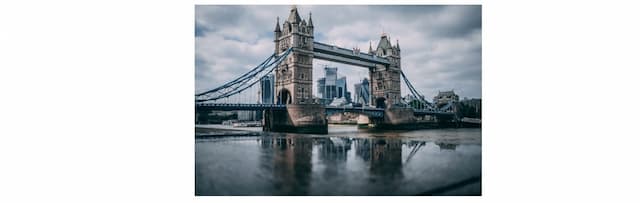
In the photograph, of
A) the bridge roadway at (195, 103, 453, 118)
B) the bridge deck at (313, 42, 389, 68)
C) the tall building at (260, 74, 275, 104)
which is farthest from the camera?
the tall building at (260, 74, 275, 104)

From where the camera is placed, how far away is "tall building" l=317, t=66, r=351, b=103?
9876 mm

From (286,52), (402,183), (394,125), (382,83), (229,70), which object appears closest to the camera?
(402,183)

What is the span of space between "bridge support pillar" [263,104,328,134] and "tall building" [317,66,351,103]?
841 millimetres

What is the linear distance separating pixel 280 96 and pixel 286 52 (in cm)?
274

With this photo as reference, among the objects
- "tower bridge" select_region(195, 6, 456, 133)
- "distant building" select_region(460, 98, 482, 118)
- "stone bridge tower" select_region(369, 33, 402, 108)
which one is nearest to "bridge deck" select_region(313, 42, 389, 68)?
"tower bridge" select_region(195, 6, 456, 133)

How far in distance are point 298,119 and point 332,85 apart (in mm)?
1634

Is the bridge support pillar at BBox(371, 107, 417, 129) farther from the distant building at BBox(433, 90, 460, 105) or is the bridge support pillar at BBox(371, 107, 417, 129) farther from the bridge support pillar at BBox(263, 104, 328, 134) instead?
the distant building at BBox(433, 90, 460, 105)

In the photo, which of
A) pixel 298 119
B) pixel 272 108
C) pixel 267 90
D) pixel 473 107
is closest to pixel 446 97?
pixel 473 107

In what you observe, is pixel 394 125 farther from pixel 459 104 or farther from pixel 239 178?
pixel 239 178

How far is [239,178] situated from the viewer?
5.21 meters

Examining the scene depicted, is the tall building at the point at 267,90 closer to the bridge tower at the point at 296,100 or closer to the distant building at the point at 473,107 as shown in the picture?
the bridge tower at the point at 296,100

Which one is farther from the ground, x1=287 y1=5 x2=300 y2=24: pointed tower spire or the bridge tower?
x1=287 y1=5 x2=300 y2=24: pointed tower spire
